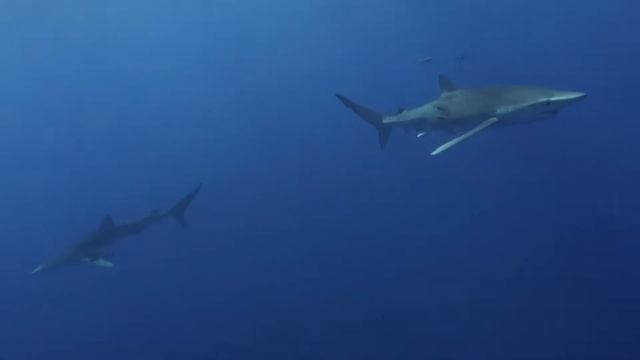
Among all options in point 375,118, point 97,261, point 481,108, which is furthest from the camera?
point 97,261

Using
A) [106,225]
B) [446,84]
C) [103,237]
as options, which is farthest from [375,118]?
[103,237]

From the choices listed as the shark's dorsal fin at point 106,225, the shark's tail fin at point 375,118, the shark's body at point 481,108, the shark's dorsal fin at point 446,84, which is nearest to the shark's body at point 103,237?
the shark's dorsal fin at point 106,225

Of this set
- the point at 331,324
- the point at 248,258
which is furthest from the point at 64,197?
the point at 331,324

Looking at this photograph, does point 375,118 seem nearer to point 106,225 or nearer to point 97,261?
point 106,225

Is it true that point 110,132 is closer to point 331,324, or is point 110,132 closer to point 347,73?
point 347,73

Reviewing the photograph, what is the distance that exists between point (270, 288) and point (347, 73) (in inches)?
540

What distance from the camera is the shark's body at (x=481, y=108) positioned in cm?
842

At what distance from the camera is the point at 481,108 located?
30.1 ft

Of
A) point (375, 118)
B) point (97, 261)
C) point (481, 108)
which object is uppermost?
point (375, 118)

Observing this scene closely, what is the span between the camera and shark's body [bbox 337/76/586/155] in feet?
27.6

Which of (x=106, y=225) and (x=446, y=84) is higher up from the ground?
(x=446, y=84)

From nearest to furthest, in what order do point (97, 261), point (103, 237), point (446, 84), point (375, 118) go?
point (446, 84) < point (375, 118) < point (97, 261) < point (103, 237)

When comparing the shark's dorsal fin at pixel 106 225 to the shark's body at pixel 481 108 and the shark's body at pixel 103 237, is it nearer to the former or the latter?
the shark's body at pixel 103 237

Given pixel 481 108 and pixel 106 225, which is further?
pixel 106 225
